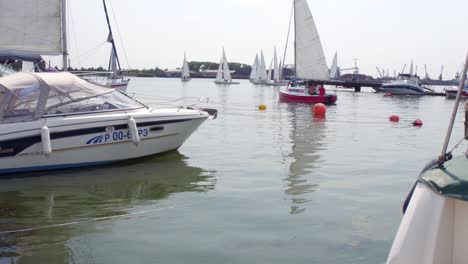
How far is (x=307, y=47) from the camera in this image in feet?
134

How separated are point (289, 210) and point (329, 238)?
1.33 metres

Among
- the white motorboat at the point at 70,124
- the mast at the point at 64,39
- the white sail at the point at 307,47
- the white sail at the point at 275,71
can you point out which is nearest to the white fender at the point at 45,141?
the white motorboat at the point at 70,124

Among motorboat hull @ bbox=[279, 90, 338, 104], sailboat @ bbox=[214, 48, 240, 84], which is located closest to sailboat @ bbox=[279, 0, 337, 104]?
motorboat hull @ bbox=[279, 90, 338, 104]

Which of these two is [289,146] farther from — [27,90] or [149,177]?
[27,90]

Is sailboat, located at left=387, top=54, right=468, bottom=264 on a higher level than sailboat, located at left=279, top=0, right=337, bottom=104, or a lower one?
lower

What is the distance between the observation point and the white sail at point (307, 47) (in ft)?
133

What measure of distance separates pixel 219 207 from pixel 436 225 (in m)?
4.86

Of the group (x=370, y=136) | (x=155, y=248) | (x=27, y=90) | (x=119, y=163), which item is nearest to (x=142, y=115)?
(x=119, y=163)

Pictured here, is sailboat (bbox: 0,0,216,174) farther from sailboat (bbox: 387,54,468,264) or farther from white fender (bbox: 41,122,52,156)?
sailboat (bbox: 387,54,468,264)

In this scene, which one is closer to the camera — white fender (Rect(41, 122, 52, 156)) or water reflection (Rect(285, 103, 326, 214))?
water reflection (Rect(285, 103, 326, 214))

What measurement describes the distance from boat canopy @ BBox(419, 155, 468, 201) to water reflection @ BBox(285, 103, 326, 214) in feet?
13.3

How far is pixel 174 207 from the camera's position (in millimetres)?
8062

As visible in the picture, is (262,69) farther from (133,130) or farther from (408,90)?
(133,130)

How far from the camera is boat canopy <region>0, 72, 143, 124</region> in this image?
395 inches
